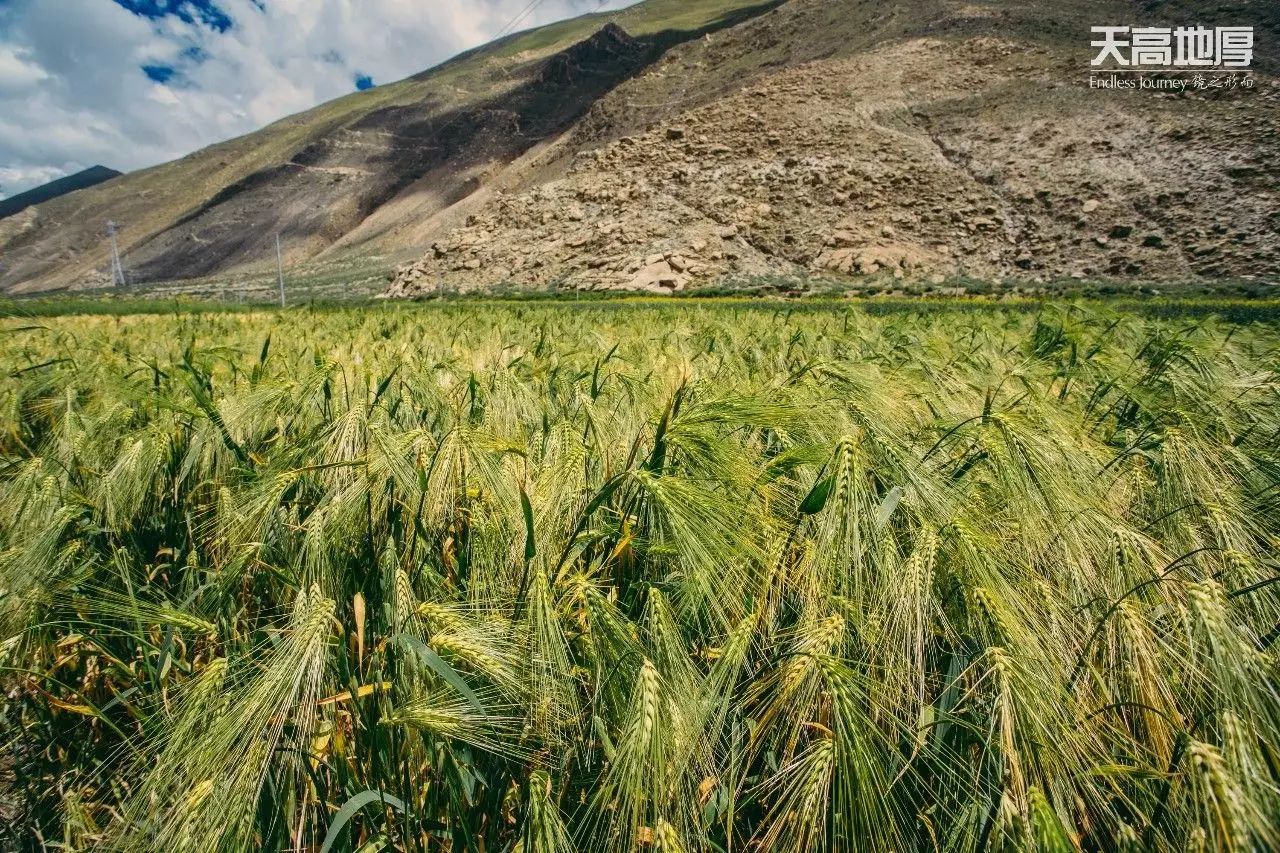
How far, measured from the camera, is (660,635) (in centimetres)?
155

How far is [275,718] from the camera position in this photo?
1.65 metres

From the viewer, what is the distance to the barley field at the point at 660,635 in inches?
53.4

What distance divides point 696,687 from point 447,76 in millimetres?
174342

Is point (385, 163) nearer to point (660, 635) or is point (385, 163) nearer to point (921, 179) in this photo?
point (921, 179)

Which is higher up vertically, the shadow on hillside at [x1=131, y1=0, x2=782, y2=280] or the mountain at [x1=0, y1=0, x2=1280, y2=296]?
the shadow on hillside at [x1=131, y1=0, x2=782, y2=280]

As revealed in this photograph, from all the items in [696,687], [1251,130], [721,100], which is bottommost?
[1251,130]

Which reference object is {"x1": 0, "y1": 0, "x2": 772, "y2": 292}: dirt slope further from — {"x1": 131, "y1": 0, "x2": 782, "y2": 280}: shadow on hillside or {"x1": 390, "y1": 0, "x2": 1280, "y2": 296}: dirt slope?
→ {"x1": 390, "y1": 0, "x2": 1280, "y2": 296}: dirt slope

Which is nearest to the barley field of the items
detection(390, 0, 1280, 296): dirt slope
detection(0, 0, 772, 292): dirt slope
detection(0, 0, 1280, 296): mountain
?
detection(0, 0, 1280, 296): mountain

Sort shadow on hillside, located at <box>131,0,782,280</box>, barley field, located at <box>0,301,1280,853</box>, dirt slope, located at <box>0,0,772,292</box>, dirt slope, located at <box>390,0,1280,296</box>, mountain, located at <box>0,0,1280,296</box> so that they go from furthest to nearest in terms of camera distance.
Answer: shadow on hillside, located at <box>131,0,782,280</box> < dirt slope, located at <box>0,0,772,292</box> < mountain, located at <box>0,0,1280,296</box> < dirt slope, located at <box>390,0,1280,296</box> < barley field, located at <box>0,301,1280,853</box>

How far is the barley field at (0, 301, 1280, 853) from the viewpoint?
136 cm

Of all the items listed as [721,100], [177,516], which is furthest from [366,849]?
[721,100]

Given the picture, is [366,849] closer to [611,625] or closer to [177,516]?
[611,625]

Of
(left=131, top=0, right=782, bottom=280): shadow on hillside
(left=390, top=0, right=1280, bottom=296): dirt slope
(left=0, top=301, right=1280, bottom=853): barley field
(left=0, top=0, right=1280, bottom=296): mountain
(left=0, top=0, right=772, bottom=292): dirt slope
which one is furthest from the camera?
(left=131, top=0, right=782, bottom=280): shadow on hillside

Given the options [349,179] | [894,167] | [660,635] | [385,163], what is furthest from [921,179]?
[349,179]
